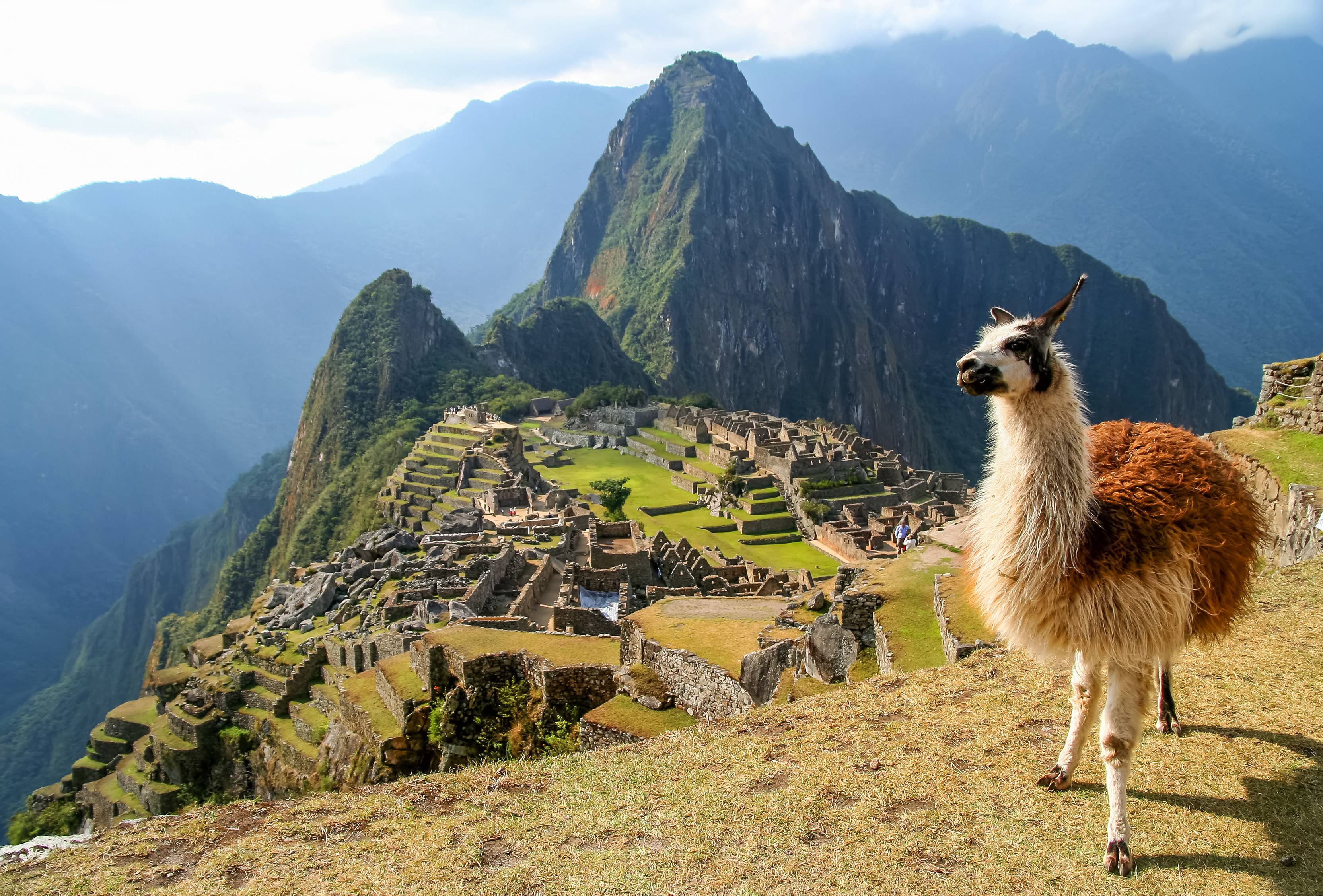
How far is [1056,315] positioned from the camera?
3.79 m

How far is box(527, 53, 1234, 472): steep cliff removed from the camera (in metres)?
142

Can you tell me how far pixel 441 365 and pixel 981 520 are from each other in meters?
78.5

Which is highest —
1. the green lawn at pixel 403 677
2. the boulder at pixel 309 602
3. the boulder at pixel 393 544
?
the boulder at pixel 393 544

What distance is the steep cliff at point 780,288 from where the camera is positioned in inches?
5595

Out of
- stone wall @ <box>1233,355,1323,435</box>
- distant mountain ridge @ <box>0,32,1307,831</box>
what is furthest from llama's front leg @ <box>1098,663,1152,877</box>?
distant mountain ridge @ <box>0,32,1307,831</box>

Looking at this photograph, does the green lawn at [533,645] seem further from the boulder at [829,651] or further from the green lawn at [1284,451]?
the green lawn at [1284,451]

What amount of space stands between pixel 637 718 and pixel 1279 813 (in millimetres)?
5282

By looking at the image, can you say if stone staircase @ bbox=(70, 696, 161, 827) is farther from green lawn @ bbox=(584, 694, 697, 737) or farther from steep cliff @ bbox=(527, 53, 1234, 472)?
steep cliff @ bbox=(527, 53, 1234, 472)

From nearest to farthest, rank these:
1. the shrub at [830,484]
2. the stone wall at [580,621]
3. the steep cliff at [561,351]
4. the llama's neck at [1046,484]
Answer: the llama's neck at [1046,484], the stone wall at [580,621], the shrub at [830,484], the steep cliff at [561,351]

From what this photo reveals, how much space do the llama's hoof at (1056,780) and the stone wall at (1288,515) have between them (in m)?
5.04

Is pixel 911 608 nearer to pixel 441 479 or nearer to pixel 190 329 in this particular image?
pixel 441 479

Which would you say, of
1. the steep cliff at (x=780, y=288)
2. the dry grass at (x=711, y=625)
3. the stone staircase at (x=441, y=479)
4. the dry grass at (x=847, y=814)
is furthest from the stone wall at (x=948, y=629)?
the steep cliff at (x=780, y=288)

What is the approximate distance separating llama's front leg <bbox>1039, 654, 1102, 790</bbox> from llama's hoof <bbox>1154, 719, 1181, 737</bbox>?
2.32ft

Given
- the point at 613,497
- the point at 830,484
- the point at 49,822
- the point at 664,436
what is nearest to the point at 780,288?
the point at 664,436
